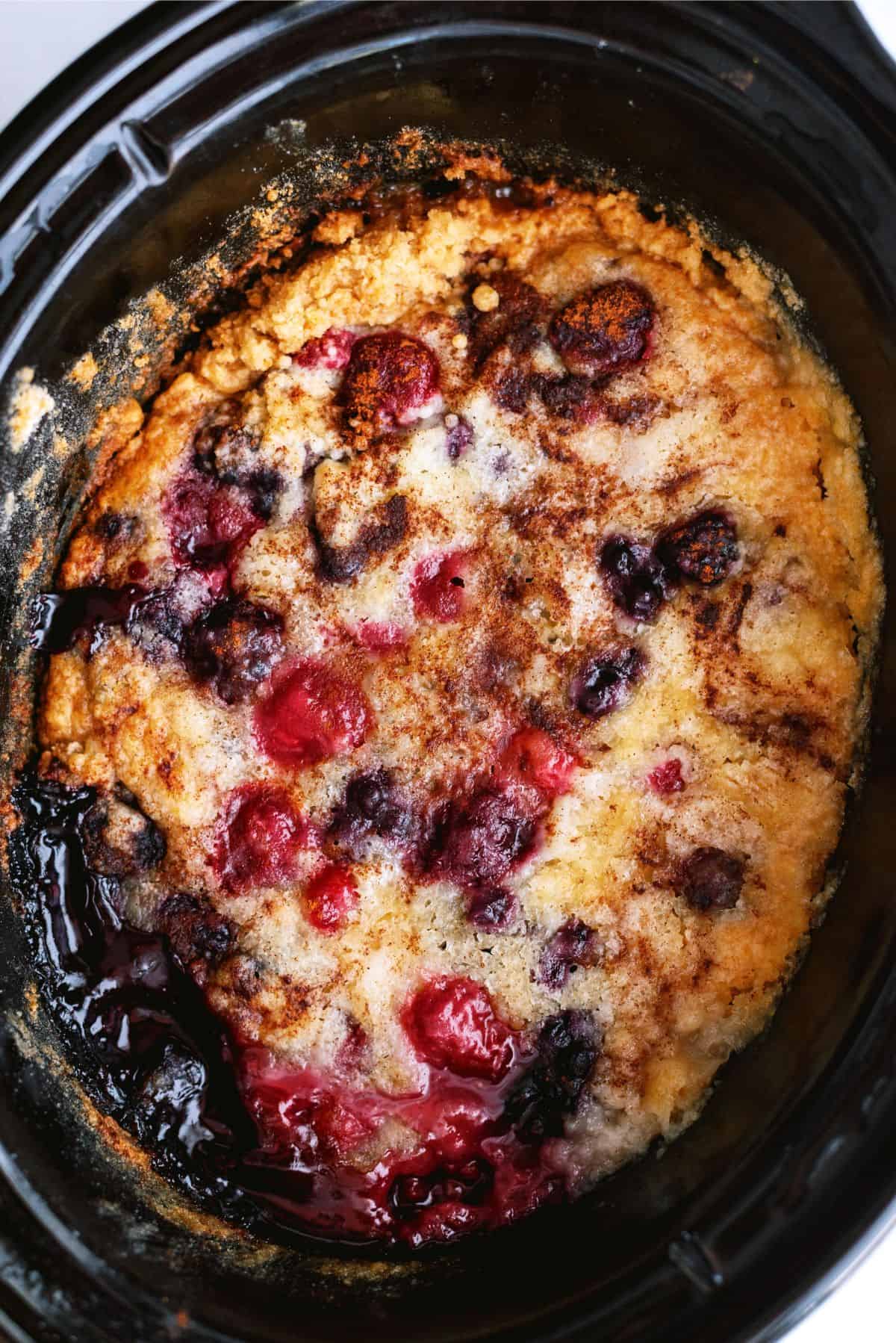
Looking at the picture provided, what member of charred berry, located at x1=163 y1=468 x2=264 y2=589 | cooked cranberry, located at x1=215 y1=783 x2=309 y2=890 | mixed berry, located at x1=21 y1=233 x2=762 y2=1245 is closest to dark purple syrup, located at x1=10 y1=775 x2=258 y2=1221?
mixed berry, located at x1=21 y1=233 x2=762 y2=1245

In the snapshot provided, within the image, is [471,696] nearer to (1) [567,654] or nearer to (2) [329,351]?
(1) [567,654]

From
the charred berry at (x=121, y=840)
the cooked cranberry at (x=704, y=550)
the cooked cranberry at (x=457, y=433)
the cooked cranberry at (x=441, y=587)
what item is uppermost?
the cooked cranberry at (x=457, y=433)

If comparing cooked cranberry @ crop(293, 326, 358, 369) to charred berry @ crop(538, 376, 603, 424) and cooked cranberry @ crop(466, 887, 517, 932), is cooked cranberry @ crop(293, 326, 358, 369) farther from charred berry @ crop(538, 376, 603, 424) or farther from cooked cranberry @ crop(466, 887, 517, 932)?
cooked cranberry @ crop(466, 887, 517, 932)

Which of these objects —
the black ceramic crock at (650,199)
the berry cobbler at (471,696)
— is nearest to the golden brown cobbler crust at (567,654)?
the berry cobbler at (471,696)

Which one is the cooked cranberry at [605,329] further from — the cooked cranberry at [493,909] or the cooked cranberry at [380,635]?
the cooked cranberry at [493,909]

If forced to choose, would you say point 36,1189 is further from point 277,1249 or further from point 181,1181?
point 277,1249

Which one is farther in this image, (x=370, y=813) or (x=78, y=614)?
(x=78, y=614)

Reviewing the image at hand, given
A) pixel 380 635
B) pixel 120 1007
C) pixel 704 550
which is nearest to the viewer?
pixel 704 550

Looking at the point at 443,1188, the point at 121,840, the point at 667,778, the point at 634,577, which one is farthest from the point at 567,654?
the point at 443,1188
